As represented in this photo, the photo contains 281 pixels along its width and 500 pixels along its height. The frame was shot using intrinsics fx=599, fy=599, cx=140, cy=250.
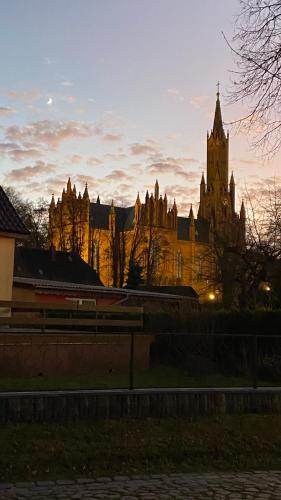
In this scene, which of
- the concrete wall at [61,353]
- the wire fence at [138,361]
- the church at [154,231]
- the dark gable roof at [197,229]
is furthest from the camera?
the dark gable roof at [197,229]

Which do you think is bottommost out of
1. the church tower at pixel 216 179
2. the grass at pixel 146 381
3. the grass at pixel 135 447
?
the grass at pixel 135 447

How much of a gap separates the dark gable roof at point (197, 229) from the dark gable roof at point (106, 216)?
1436cm

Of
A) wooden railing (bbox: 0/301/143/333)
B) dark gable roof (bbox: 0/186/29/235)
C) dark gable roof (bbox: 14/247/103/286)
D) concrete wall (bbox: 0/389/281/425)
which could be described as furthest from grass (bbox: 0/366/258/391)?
dark gable roof (bbox: 14/247/103/286)

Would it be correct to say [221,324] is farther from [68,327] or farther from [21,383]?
[21,383]

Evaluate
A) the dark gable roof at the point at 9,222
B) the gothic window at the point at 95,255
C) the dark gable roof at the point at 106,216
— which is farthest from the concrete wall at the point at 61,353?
the dark gable roof at the point at 106,216

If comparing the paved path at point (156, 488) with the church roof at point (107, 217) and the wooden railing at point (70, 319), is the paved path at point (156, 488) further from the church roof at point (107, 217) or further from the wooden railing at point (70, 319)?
the church roof at point (107, 217)

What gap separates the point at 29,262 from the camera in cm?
5528

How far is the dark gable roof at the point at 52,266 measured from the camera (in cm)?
5422

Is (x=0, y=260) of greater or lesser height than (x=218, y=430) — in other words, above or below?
above

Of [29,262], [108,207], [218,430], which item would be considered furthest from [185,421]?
[108,207]

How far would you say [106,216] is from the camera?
101250 mm

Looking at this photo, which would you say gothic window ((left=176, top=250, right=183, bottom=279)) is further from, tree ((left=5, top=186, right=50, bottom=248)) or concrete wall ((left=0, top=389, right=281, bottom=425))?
concrete wall ((left=0, top=389, right=281, bottom=425))

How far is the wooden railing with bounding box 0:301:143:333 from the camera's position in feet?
59.3

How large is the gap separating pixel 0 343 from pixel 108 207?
87.8 meters
